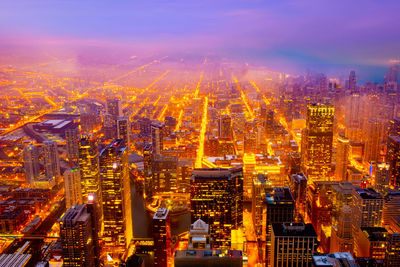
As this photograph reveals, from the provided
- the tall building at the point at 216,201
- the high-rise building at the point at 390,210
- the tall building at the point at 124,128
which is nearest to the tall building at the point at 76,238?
the tall building at the point at 216,201

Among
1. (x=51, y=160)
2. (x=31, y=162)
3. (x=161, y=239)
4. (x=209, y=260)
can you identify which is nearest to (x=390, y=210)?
(x=161, y=239)

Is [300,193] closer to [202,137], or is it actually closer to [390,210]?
[390,210]

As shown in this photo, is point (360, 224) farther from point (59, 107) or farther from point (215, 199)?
point (59, 107)

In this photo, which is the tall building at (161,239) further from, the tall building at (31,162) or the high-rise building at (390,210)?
the tall building at (31,162)

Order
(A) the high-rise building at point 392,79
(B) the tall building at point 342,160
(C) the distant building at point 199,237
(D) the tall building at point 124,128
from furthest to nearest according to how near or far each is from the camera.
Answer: (D) the tall building at point 124,128 → (B) the tall building at point 342,160 → (A) the high-rise building at point 392,79 → (C) the distant building at point 199,237

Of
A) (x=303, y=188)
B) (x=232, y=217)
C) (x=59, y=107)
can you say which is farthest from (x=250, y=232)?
(x=59, y=107)
